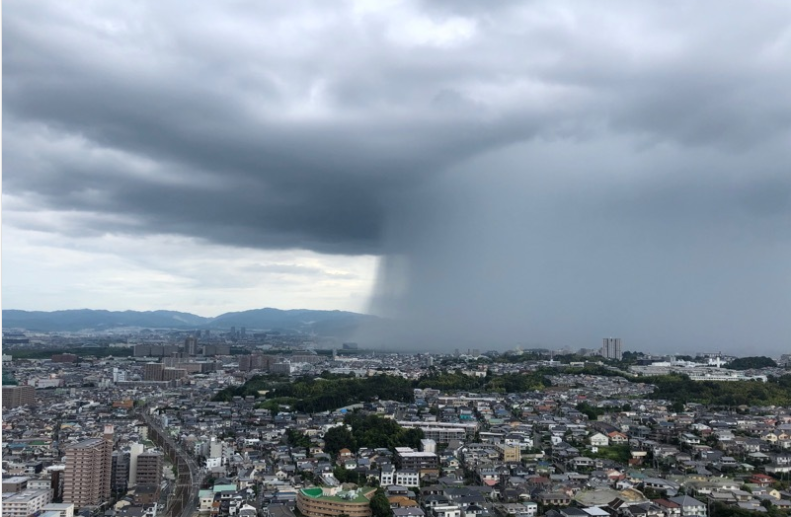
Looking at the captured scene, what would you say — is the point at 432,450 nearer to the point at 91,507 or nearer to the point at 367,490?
the point at 367,490

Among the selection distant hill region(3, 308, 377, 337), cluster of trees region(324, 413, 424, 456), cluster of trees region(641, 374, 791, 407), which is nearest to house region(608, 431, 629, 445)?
cluster of trees region(324, 413, 424, 456)

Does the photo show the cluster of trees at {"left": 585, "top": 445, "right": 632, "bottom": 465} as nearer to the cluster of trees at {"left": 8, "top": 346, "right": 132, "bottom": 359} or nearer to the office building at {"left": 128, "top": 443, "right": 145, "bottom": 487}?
the office building at {"left": 128, "top": 443, "right": 145, "bottom": 487}

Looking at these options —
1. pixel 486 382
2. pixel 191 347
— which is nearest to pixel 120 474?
pixel 486 382

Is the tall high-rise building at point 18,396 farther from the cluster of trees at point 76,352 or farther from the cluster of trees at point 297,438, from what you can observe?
the cluster of trees at point 76,352

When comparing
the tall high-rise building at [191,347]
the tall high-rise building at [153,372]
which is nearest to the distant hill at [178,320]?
the tall high-rise building at [191,347]

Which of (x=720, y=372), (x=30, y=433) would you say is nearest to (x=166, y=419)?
(x=30, y=433)
